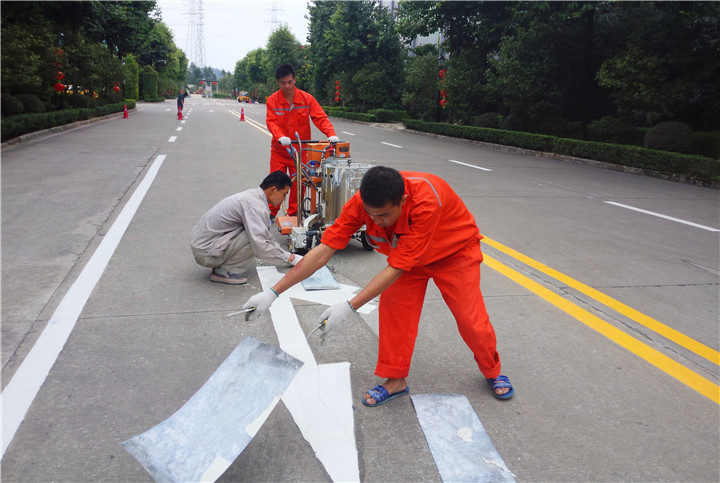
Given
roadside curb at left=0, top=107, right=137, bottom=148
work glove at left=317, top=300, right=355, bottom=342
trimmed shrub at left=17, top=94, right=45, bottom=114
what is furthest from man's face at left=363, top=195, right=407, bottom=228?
trimmed shrub at left=17, top=94, right=45, bottom=114

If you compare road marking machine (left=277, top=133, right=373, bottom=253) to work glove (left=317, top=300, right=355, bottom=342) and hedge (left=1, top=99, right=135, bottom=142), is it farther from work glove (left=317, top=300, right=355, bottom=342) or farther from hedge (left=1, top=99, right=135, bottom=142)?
hedge (left=1, top=99, right=135, bottom=142)

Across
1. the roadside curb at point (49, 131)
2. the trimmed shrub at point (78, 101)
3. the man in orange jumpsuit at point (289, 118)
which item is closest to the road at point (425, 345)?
the man in orange jumpsuit at point (289, 118)

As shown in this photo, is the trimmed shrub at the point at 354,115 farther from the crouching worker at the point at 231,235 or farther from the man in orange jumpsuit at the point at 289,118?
the crouching worker at the point at 231,235

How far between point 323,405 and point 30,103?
19.7 m

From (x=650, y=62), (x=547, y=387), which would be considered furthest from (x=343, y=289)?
(x=650, y=62)

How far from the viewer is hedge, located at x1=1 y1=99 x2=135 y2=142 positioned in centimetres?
1533

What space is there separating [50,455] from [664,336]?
3.89m

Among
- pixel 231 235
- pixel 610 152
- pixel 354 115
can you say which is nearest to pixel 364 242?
pixel 231 235

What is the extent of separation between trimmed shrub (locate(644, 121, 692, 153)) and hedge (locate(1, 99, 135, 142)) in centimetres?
1753

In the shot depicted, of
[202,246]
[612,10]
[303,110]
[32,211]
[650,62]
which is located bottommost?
[32,211]

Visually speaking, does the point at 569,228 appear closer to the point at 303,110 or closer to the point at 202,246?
the point at 303,110

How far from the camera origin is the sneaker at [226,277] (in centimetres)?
478

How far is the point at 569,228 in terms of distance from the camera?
23.9 feet

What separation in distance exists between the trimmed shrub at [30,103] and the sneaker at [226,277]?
682 inches
